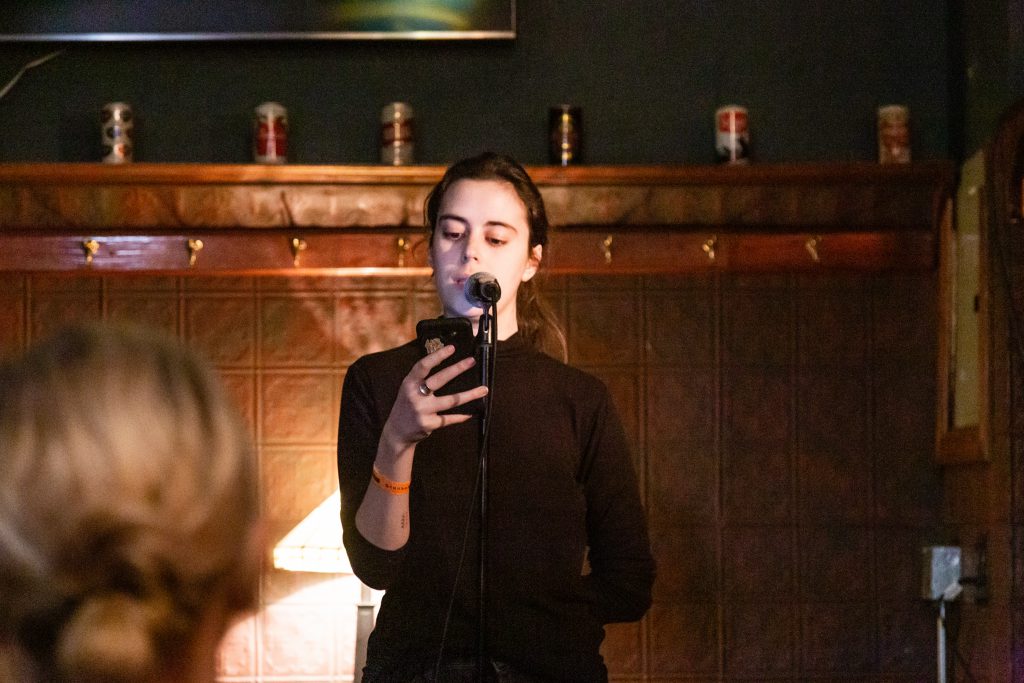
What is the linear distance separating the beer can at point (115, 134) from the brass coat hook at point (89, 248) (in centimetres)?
24

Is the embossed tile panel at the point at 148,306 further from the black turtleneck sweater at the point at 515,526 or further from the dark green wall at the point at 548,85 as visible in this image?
the black turtleneck sweater at the point at 515,526

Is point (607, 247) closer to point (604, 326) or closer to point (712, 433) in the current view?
point (604, 326)

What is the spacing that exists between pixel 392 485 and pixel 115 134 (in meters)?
2.17

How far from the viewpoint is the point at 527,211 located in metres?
2.19

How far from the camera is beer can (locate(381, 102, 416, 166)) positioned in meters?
3.60

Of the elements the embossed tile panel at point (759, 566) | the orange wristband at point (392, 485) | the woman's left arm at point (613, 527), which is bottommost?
the embossed tile panel at point (759, 566)

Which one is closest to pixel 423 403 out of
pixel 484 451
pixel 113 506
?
Answer: pixel 484 451

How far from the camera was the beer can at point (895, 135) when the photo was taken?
363 centimetres

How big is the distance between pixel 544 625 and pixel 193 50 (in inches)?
96.7

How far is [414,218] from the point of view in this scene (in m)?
3.61

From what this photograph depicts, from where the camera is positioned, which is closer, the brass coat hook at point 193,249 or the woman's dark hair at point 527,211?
the woman's dark hair at point 527,211

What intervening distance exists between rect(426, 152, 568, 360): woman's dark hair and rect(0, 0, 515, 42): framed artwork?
151 centimetres

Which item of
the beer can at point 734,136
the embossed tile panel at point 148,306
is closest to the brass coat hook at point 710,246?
the beer can at point 734,136

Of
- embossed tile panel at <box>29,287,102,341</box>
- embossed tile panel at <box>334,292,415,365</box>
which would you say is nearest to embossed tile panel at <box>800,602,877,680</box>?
embossed tile panel at <box>334,292,415,365</box>
